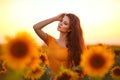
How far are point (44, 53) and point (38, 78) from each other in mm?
151

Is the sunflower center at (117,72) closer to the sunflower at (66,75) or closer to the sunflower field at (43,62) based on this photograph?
the sunflower field at (43,62)

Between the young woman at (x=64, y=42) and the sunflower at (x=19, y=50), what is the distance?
134 millimetres

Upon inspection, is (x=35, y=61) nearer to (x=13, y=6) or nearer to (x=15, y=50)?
(x=15, y=50)

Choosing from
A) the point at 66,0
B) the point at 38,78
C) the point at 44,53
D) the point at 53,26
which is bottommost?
the point at 38,78

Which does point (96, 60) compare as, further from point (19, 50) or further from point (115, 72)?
point (19, 50)

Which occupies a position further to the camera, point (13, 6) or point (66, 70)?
point (13, 6)

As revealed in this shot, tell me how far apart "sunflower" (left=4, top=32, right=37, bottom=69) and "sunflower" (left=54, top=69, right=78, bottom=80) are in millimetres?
200

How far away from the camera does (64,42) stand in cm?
215

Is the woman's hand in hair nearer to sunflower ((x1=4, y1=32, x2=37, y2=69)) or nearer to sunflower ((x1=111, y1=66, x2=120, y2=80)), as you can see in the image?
sunflower ((x1=4, y1=32, x2=37, y2=69))

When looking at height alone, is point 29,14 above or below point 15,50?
above

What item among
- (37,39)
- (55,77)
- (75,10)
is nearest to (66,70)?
(55,77)

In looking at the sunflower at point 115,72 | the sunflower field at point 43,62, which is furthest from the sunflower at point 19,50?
the sunflower at point 115,72

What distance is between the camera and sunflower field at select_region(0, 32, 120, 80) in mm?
1994

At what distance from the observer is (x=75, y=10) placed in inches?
86.0
